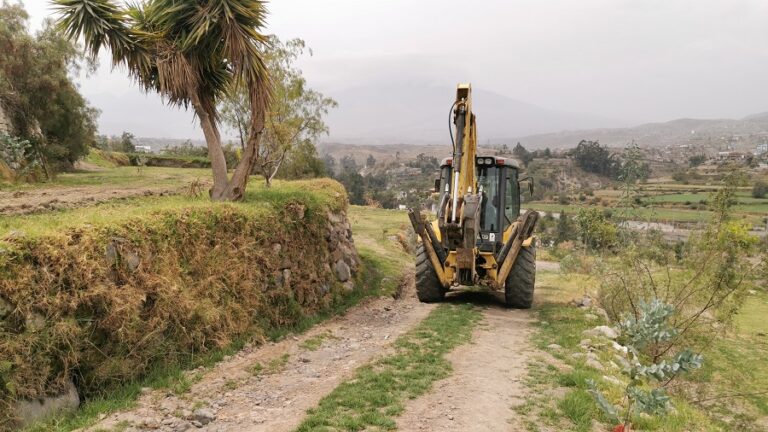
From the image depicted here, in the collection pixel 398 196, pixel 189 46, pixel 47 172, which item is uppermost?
pixel 189 46

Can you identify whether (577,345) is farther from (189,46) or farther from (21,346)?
(189,46)

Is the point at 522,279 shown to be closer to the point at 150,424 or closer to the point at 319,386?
the point at 319,386

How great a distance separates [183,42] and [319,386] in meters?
7.71

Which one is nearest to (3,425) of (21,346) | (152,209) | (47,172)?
(21,346)

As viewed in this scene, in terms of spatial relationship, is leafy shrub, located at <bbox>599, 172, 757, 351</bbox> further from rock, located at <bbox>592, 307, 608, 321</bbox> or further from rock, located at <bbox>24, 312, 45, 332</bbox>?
rock, located at <bbox>24, 312, 45, 332</bbox>

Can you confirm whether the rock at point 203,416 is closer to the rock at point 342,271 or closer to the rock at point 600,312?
the rock at point 342,271

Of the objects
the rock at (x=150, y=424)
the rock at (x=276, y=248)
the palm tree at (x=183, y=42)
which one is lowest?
the rock at (x=150, y=424)

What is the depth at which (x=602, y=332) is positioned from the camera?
9.76 meters

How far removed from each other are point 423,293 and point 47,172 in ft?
40.9

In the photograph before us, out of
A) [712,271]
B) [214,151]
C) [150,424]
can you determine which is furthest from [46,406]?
[712,271]

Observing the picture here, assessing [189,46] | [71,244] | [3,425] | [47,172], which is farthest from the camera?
[47,172]

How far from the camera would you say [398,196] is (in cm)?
6378

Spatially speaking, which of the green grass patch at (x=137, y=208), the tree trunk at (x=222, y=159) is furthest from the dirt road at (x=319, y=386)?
the tree trunk at (x=222, y=159)

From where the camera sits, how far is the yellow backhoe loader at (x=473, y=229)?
34.6 feet
